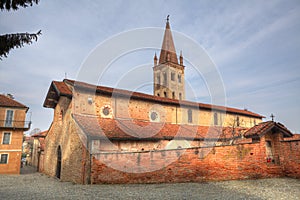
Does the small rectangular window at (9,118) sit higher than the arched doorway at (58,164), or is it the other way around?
the small rectangular window at (9,118)

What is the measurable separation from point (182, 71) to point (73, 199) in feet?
127

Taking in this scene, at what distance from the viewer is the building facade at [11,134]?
20688mm

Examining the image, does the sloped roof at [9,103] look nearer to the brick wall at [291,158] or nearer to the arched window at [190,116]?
the arched window at [190,116]


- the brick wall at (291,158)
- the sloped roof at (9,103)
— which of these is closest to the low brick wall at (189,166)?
the brick wall at (291,158)

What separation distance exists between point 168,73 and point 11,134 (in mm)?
27639

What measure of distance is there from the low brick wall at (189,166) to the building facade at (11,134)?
46.9 feet

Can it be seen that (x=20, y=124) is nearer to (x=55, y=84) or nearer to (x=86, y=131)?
(x=55, y=84)

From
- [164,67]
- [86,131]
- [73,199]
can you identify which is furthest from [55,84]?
[164,67]

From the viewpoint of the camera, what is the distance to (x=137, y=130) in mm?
16484

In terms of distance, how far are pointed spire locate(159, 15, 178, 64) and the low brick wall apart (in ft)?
Answer: 105

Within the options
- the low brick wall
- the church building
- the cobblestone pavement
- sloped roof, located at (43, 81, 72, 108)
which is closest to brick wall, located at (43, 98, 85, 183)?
the church building

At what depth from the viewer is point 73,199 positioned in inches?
316

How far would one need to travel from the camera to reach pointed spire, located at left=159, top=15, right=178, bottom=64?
138 ft

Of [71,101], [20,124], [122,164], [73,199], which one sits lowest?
[73,199]
